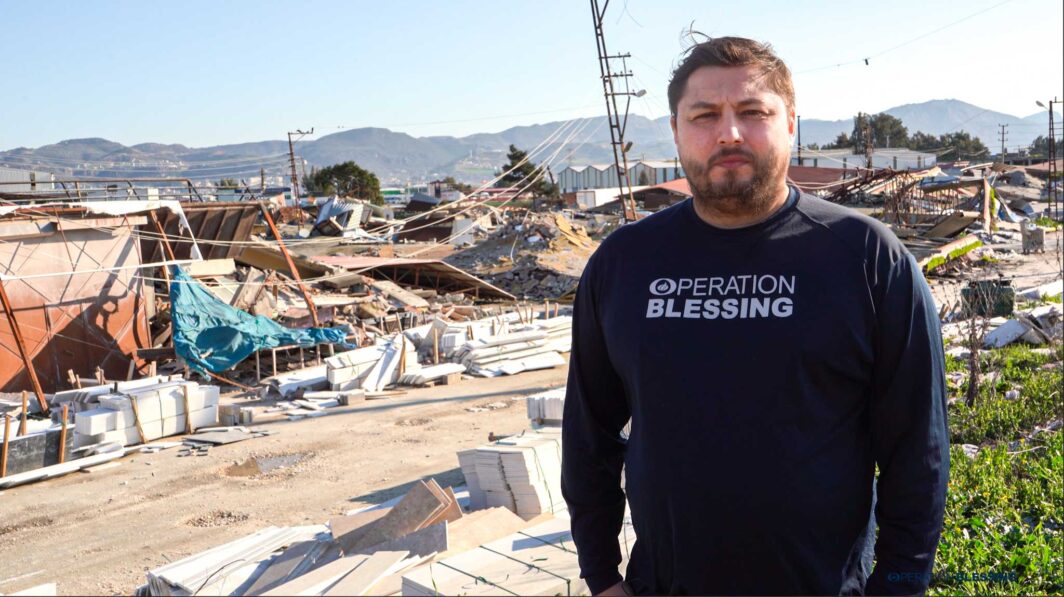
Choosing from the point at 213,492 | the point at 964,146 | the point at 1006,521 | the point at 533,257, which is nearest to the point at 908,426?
the point at 1006,521

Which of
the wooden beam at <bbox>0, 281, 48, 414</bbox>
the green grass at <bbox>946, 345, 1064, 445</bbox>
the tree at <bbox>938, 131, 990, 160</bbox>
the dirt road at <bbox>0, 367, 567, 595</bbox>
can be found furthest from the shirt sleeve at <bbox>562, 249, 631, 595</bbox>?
the tree at <bbox>938, 131, 990, 160</bbox>

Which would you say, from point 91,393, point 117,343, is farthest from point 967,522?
point 117,343

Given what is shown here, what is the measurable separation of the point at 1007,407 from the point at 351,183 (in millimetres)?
66906

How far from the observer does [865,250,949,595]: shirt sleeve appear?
7.47 ft

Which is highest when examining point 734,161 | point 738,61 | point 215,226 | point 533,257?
point 738,61

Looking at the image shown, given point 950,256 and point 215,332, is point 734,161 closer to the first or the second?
point 215,332

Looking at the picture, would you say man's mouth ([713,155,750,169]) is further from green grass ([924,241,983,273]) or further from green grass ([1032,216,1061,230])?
green grass ([1032,216,1061,230])

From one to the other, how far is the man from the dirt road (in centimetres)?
694

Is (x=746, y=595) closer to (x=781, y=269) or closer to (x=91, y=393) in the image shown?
(x=781, y=269)

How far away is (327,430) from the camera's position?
1353 cm

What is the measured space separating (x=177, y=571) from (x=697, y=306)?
211 inches

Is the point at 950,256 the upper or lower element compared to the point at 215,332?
lower

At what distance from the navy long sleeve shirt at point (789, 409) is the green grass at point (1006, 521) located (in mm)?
3488

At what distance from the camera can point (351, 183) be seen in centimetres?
7244
